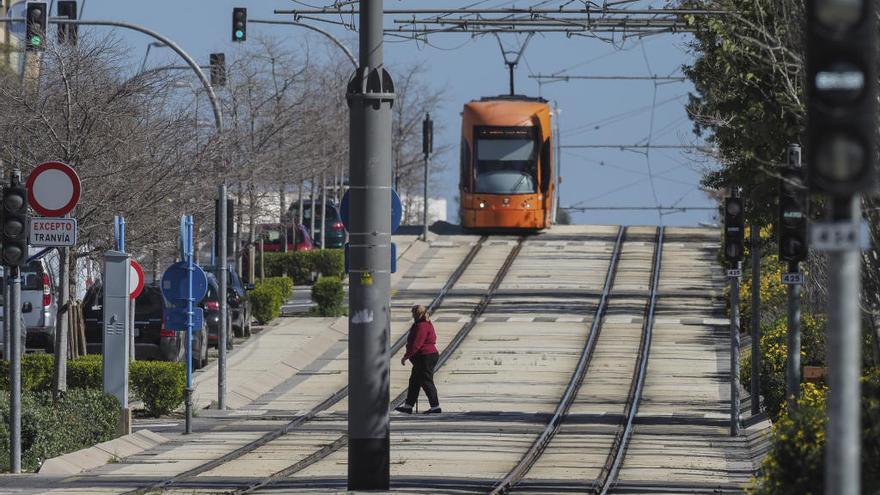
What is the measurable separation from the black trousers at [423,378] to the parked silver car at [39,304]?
9.44m


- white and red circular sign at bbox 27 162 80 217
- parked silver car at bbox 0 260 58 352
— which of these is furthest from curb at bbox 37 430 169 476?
parked silver car at bbox 0 260 58 352

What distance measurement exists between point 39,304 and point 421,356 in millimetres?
10193

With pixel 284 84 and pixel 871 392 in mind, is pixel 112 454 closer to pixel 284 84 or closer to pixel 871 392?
pixel 871 392

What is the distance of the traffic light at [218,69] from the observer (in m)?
37.9

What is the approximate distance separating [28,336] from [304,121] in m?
16.5

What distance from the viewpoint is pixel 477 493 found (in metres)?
17.3

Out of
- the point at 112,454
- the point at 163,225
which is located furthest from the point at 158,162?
the point at 112,454

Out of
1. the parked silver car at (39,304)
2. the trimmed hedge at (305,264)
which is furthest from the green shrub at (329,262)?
the parked silver car at (39,304)

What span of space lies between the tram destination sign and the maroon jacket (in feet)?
25.2

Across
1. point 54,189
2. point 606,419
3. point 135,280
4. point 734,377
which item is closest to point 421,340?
point 606,419

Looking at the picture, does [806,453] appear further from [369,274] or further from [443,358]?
[443,358]

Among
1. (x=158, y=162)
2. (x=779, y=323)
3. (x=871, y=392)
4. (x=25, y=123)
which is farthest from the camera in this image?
(x=779, y=323)

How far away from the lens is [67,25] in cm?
3122

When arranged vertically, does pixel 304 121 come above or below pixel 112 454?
above
